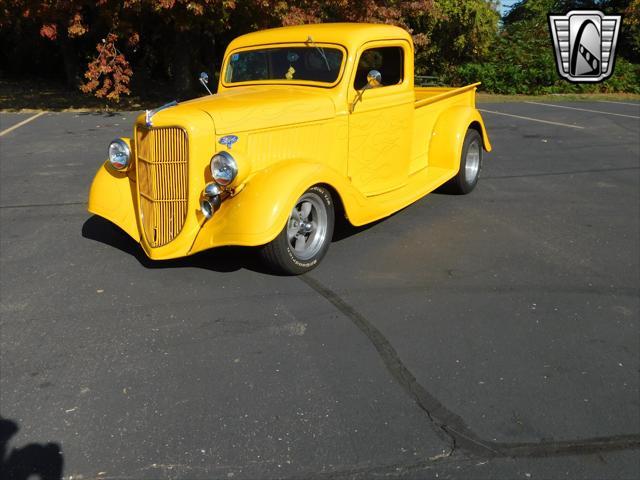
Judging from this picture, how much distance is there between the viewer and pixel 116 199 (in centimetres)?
474

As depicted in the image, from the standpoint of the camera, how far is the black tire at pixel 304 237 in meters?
4.28

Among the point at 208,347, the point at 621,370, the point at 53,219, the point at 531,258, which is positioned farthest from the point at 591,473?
the point at 53,219

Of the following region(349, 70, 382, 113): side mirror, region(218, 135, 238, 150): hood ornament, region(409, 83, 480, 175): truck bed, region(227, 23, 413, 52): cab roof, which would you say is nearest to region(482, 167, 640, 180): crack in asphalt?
region(409, 83, 480, 175): truck bed

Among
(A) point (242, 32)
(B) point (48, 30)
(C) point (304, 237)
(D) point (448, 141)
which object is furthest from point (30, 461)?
(A) point (242, 32)

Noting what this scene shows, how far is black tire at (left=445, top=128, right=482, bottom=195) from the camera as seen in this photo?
6555 mm

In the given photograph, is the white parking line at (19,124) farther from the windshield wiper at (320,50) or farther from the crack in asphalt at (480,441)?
the crack in asphalt at (480,441)

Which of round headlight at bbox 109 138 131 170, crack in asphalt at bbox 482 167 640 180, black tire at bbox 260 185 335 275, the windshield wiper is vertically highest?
the windshield wiper

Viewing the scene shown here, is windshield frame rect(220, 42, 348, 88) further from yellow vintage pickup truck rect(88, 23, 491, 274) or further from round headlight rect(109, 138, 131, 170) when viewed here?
round headlight rect(109, 138, 131, 170)

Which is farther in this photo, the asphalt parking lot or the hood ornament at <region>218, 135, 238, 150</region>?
the hood ornament at <region>218, 135, 238, 150</region>

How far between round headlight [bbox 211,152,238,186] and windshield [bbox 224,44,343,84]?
1.40m

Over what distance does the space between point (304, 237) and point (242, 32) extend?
1191cm

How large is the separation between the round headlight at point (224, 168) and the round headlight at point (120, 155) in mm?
1066

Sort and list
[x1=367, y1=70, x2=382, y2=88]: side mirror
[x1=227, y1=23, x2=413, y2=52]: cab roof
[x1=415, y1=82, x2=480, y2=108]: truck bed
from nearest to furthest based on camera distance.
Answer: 1. [x1=367, y1=70, x2=382, y2=88]: side mirror
2. [x1=227, y1=23, x2=413, y2=52]: cab roof
3. [x1=415, y1=82, x2=480, y2=108]: truck bed

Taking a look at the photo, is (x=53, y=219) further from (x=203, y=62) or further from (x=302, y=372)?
(x=203, y=62)
